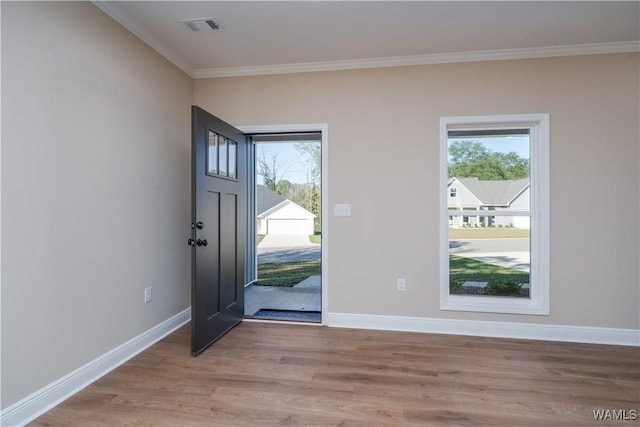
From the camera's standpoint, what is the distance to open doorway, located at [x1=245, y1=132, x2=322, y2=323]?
472 cm

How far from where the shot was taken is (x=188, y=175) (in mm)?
3168

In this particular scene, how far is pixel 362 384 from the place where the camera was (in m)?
2.08

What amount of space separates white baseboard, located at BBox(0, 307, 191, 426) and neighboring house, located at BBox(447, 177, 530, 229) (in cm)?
288

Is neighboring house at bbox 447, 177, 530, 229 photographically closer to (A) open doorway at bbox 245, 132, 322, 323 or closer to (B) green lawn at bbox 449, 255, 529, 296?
(B) green lawn at bbox 449, 255, 529, 296

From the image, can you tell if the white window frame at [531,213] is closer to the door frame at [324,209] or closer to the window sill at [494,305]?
the window sill at [494,305]

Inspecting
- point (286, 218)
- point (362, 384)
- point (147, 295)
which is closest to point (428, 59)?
point (362, 384)

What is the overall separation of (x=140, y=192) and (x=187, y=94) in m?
1.24

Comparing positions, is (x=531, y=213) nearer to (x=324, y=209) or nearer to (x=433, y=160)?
(x=433, y=160)

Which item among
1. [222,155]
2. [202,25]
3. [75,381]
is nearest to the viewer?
[75,381]

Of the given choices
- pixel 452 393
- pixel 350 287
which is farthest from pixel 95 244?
pixel 452 393

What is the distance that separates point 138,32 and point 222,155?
1.10 meters

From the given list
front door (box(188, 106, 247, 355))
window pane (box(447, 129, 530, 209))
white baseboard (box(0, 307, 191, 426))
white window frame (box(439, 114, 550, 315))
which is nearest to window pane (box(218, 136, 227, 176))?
front door (box(188, 106, 247, 355))

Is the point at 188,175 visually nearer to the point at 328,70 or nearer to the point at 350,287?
the point at 328,70

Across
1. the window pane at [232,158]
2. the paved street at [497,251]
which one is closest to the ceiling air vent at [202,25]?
the window pane at [232,158]
